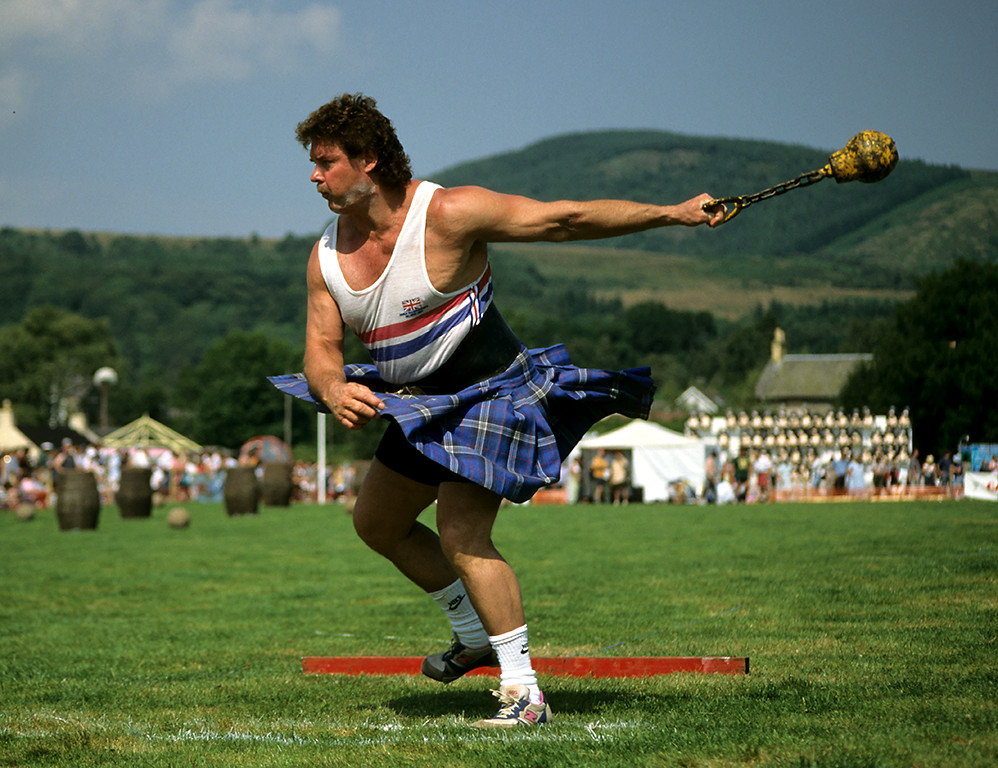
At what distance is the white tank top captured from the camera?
391 centimetres

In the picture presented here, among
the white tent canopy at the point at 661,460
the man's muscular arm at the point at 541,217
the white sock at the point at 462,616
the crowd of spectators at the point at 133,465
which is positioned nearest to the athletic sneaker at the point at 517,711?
the white sock at the point at 462,616

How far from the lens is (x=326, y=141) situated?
3990 mm

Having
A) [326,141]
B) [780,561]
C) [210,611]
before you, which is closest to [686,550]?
[780,561]

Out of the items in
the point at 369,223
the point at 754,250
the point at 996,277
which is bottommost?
the point at 369,223

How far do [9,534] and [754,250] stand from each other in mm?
123583

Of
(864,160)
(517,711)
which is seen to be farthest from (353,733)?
(864,160)

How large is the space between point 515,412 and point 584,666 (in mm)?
1481

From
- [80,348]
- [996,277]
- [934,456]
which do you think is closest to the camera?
[934,456]

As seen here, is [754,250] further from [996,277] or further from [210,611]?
[210,611]

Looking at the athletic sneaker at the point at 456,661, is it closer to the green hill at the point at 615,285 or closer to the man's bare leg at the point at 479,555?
the man's bare leg at the point at 479,555

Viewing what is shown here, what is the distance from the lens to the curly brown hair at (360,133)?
3.96 m

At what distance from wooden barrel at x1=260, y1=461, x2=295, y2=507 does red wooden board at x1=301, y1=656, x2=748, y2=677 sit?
26499 mm

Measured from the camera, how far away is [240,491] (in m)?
25.7

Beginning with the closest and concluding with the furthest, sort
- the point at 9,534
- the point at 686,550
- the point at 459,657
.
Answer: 1. the point at 459,657
2. the point at 686,550
3. the point at 9,534
